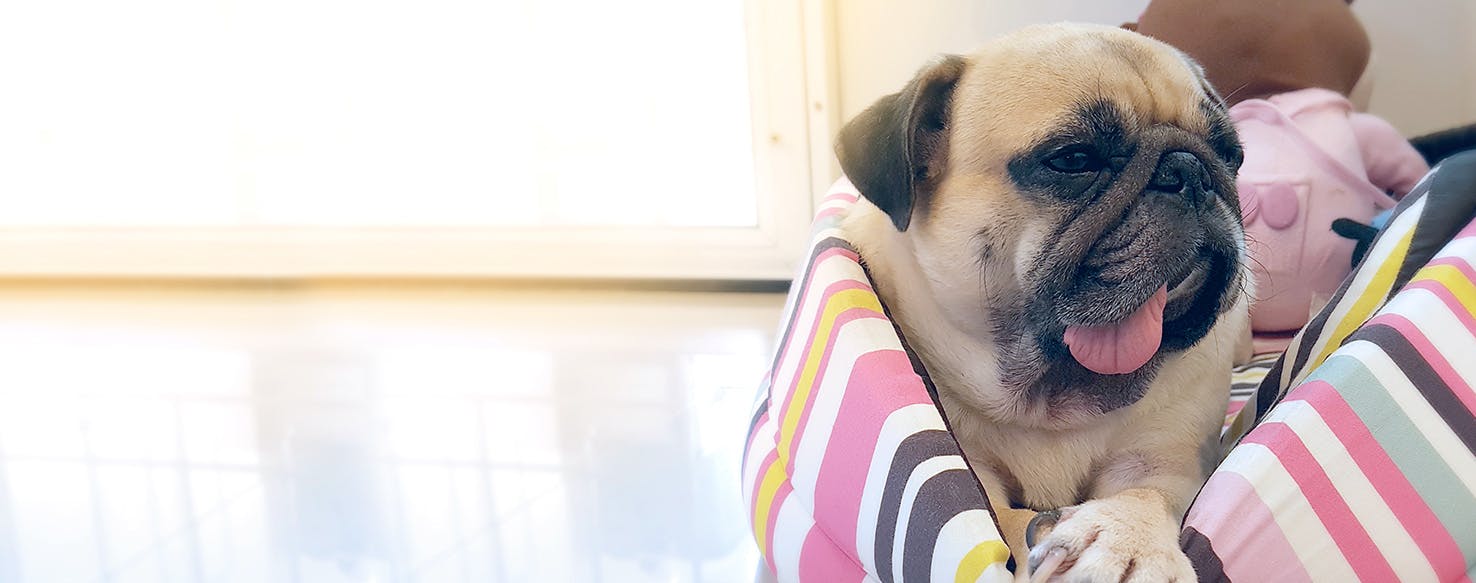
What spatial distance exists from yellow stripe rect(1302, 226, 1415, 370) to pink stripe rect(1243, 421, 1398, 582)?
→ 0.34m

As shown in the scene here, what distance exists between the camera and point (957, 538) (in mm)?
1077

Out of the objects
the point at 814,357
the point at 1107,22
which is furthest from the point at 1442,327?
the point at 1107,22

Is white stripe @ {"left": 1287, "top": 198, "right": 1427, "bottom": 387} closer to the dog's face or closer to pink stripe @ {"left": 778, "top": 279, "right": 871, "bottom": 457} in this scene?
the dog's face

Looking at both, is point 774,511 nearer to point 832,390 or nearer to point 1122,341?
point 832,390

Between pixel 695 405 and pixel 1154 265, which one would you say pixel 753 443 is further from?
pixel 695 405

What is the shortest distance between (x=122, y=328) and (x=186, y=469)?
1.32 m

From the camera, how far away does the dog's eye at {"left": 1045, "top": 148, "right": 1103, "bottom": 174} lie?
49.3 inches

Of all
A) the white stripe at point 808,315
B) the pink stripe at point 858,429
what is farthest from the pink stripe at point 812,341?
the pink stripe at point 858,429

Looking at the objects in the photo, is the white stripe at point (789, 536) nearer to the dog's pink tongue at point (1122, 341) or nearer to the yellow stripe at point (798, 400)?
the yellow stripe at point (798, 400)

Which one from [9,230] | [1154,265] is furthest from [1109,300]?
[9,230]

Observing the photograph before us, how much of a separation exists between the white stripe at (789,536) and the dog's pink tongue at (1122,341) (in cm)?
35

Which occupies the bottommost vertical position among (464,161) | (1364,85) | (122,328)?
(122,328)

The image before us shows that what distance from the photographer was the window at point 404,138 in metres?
3.24

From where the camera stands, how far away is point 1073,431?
4.62ft
